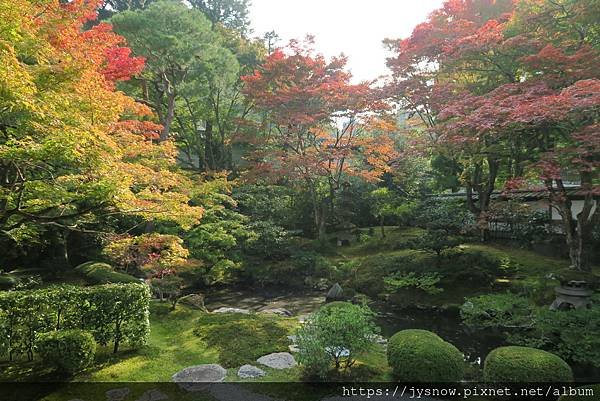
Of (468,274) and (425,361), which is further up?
(425,361)

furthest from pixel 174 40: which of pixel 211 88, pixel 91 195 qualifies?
pixel 91 195

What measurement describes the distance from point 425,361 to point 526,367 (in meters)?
1.40

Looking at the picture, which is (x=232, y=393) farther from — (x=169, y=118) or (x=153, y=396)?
(x=169, y=118)

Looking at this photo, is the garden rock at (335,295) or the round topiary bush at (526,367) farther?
the garden rock at (335,295)

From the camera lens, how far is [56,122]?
561 cm

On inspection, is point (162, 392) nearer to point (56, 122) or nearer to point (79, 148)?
point (79, 148)

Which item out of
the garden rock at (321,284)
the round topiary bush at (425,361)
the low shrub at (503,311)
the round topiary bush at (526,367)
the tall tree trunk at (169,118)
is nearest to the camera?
the round topiary bush at (526,367)

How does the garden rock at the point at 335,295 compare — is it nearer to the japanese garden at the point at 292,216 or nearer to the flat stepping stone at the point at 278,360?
the japanese garden at the point at 292,216

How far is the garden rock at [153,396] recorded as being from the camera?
5.24 m

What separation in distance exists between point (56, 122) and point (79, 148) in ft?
2.40

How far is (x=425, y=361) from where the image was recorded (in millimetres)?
5488

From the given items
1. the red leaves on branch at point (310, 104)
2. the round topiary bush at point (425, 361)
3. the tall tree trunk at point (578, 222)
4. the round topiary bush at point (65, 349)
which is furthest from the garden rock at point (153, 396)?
the red leaves on branch at point (310, 104)

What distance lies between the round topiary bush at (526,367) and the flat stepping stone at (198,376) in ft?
14.3

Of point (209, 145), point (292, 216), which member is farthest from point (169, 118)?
point (292, 216)
